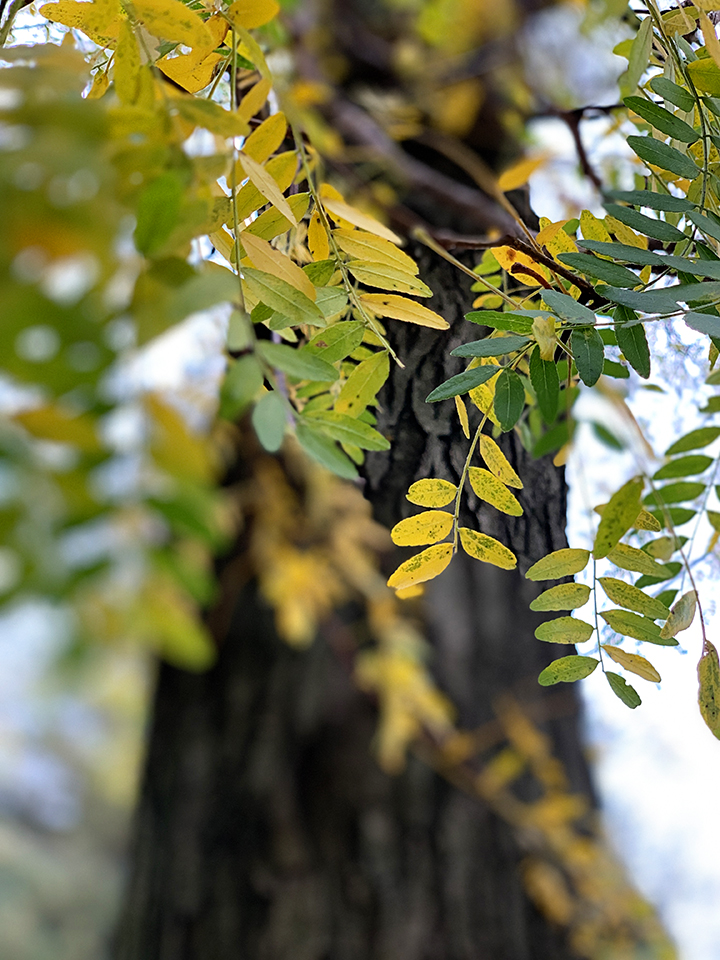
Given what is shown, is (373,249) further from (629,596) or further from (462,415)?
(629,596)

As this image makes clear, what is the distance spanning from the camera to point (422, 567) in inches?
11.3

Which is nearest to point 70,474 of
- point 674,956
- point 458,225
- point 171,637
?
point 171,637

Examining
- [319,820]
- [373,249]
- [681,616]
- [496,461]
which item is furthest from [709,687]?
[319,820]

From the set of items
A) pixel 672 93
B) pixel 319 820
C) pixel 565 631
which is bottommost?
pixel 319 820

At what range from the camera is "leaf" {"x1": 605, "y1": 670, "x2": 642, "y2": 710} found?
0.29m

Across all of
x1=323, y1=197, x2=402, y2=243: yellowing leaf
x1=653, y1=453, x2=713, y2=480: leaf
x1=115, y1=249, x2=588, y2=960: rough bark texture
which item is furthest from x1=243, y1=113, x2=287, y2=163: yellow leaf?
x1=115, y1=249, x2=588, y2=960: rough bark texture

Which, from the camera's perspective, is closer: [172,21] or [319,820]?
[172,21]

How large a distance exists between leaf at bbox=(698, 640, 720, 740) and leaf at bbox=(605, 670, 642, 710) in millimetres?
32

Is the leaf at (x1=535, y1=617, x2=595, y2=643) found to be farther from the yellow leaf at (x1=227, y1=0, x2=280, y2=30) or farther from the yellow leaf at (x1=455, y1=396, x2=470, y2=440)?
the yellow leaf at (x1=227, y1=0, x2=280, y2=30)

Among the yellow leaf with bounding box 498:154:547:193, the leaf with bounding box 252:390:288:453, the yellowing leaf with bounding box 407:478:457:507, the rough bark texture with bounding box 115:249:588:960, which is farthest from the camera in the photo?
the rough bark texture with bounding box 115:249:588:960

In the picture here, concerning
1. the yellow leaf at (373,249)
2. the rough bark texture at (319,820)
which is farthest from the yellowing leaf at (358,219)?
the rough bark texture at (319,820)

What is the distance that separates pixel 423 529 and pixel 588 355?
0.09 meters

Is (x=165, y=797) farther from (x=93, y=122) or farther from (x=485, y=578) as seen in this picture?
(x=93, y=122)

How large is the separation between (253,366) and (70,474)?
8 centimetres
